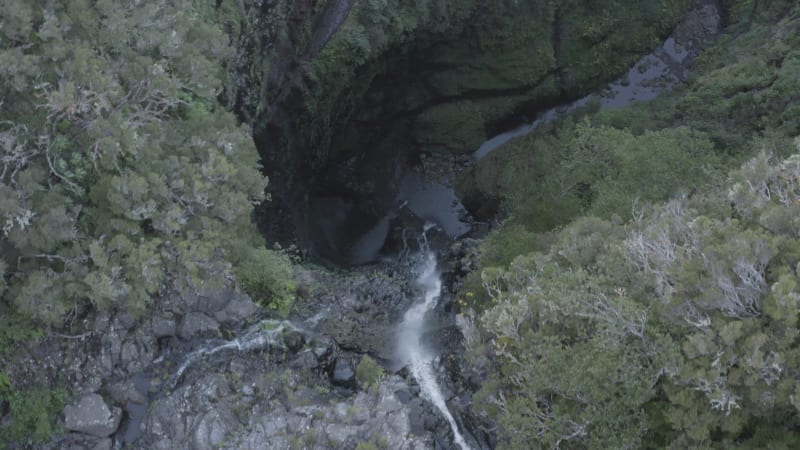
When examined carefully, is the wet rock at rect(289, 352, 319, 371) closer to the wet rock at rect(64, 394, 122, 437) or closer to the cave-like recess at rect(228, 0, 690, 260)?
the wet rock at rect(64, 394, 122, 437)

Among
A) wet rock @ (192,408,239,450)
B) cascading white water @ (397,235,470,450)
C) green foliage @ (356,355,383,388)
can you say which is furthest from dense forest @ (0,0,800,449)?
wet rock @ (192,408,239,450)

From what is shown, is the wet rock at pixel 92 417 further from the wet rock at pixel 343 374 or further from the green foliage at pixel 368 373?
the green foliage at pixel 368 373

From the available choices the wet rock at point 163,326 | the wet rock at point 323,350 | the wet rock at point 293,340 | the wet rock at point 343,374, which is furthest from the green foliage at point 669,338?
the wet rock at point 163,326

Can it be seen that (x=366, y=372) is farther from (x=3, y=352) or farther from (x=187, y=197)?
(x=3, y=352)

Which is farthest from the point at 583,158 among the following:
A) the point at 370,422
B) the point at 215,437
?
the point at 215,437

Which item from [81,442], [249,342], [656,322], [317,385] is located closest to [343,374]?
[317,385]

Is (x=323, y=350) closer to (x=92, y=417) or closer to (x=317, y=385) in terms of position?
(x=317, y=385)
